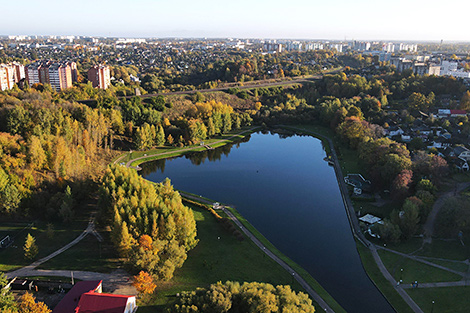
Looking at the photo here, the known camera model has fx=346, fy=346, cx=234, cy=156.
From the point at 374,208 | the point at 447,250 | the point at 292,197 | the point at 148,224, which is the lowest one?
the point at 292,197

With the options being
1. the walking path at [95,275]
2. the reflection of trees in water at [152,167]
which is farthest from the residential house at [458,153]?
the walking path at [95,275]

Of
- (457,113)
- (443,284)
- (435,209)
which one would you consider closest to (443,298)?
(443,284)

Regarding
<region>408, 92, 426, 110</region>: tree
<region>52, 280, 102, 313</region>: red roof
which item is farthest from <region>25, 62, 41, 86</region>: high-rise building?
<region>408, 92, 426, 110</region>: tree

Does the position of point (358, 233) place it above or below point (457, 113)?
below

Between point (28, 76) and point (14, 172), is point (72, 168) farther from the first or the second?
point (28, 76)

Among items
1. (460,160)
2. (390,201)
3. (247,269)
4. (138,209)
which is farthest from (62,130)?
(460,160)

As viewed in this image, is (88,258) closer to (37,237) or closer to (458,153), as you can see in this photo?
(37,237)

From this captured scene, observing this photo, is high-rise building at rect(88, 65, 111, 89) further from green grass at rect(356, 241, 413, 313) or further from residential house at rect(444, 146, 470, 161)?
green grass at rect(356, 241, 413, 313)
